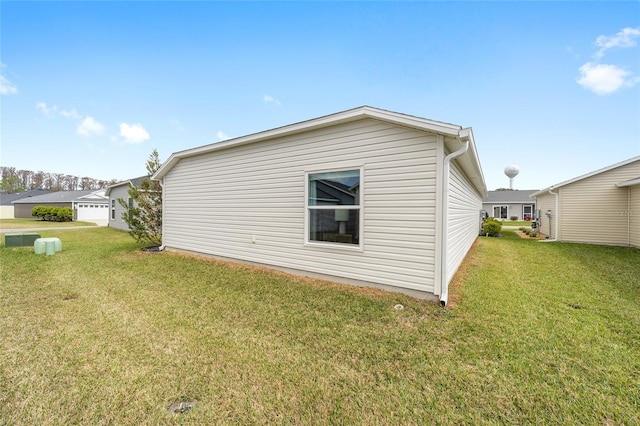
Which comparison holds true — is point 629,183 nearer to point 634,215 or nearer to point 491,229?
point 634,215

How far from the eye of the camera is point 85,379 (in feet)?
7.48

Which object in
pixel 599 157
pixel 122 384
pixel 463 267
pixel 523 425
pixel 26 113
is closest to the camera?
pixel 523 425

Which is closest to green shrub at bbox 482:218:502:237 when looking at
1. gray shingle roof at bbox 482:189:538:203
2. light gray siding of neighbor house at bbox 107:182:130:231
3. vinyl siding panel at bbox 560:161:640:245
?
vinyl siding panel at bbox 560:161:640:245

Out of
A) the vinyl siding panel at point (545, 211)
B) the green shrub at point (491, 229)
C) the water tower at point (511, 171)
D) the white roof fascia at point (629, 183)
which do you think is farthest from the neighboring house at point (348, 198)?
the water tower at point (511, 171)

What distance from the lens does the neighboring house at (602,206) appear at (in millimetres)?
9805

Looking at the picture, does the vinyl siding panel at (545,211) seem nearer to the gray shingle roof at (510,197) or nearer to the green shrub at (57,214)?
the gray shingle roof at (510,197)

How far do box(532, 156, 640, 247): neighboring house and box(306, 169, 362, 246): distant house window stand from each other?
433 inches

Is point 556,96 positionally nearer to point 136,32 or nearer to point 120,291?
point 120,291

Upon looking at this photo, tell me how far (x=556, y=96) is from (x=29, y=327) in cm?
1407

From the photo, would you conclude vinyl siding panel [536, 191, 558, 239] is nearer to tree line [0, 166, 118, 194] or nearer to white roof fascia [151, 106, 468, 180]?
white roof fascia [151, 106, 468, 180]

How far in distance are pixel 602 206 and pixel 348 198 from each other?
1223 cm

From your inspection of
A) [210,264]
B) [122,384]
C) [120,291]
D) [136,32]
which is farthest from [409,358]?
[136,32]

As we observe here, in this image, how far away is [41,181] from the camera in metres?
48.7

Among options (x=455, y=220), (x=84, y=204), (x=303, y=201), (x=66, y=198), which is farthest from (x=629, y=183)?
(x=66, y=198)
